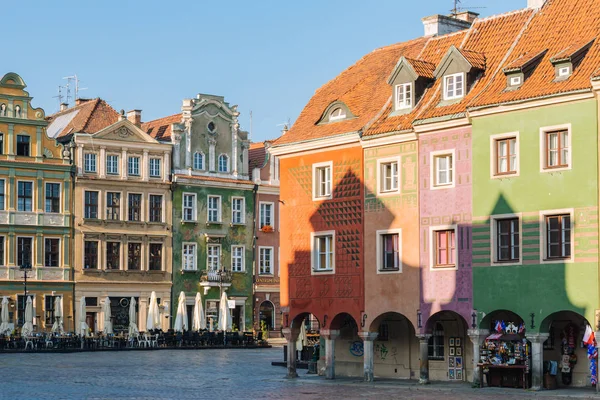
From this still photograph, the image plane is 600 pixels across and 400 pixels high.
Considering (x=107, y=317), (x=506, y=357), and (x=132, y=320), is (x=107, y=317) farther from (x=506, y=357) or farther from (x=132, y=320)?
(x=506, y=357)

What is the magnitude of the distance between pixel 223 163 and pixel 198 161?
6.86 ft

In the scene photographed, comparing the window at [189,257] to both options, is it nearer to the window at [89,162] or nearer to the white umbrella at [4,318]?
the window at [89,162]

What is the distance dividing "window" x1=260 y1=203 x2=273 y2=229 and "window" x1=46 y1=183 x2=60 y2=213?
1528 cm

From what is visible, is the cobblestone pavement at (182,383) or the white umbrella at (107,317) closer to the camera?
the cobblestone pavement at (182,383)

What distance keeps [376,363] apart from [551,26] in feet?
43.9

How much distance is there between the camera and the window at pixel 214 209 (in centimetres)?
8050

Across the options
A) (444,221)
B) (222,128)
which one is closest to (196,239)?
(222,128)

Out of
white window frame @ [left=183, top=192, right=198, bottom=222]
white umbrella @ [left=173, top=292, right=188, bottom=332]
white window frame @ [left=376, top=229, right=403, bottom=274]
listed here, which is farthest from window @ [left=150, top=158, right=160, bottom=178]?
white window frame @ [left=376, top=229, right=403, bottom=274]

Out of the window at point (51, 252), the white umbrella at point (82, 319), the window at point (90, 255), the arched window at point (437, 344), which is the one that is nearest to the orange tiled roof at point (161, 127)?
the window at point (90, 255)

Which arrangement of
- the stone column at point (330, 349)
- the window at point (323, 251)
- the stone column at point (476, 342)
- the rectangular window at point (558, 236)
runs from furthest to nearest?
1. the window at point (323, 251)
2. the stone column at point (330, 349)
3. the stone column at point (476, 342)
4. the rectangular window at point (558, 236)

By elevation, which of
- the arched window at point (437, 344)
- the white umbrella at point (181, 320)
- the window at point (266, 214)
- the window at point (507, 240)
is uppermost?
the window at point (266, 214)

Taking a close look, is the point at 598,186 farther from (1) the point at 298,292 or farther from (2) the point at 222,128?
(2) the point at 222,128

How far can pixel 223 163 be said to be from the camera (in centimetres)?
8162

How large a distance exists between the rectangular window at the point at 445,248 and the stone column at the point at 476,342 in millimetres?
2592
